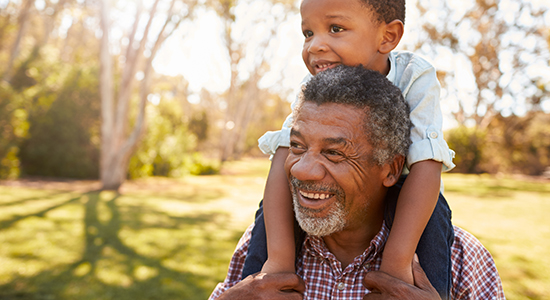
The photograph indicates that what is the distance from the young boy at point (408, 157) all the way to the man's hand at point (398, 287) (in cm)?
5

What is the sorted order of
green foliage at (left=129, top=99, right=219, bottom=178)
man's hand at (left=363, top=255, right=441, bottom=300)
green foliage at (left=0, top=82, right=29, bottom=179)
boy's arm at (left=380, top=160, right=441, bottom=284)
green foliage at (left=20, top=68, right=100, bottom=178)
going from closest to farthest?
man's hand at (left=363, top=255, right=441, bottom=300), boy's arm at (left=380, top=160, right=441, bottom=284), green foliage at (left=0, top=82, right=29, bottom=179), green foliage at (left=20, top=68, right=100, bottom=178), green foliage at (left=129, top=99, right=219, bottom=178)

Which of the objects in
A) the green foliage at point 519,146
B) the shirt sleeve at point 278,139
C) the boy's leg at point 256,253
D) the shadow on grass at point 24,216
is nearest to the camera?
the boy's leg at point 256,253

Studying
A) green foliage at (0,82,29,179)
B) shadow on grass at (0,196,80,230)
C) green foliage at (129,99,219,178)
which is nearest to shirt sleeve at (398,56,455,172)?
shadow on grass at (0,196,80,230)

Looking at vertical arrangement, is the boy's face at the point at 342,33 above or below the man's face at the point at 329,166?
above

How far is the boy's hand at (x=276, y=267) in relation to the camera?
163 centimetres

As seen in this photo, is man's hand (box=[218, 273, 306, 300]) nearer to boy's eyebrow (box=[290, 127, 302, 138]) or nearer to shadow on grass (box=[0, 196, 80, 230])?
boy's eyebrow (box=[290, 127, 302, 138])

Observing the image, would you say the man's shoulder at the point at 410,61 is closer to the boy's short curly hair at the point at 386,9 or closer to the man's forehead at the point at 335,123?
the boy's short curly hair at the point at 386,9

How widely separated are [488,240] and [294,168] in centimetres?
815

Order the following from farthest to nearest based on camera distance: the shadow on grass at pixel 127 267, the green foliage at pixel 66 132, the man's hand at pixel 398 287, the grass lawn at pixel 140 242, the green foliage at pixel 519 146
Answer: the green foliage at pixel 519 146 < the green foliage at pixel 66 132 < the grass lawn at pixel 140 242 < the shadow on grass at pixel 127 267 < the man's hand at pixel 398 287

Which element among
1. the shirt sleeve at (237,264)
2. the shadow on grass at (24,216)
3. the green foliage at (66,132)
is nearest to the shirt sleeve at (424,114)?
the shirt sleeve at (237,264)

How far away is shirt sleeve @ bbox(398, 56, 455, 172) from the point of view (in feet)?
5.15

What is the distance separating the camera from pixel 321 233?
5.27 feet

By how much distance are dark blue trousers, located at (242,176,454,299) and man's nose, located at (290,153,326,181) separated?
1.35ft

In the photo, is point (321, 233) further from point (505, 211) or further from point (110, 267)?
point (505, 211)
